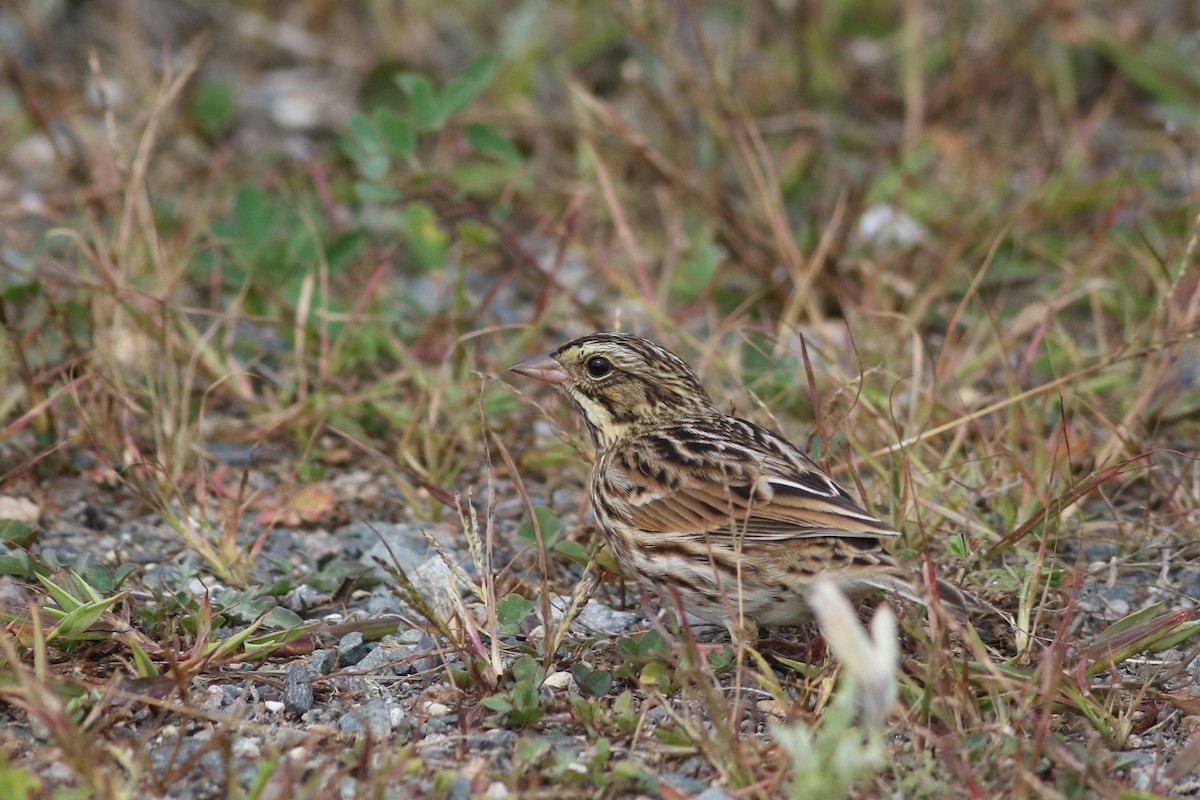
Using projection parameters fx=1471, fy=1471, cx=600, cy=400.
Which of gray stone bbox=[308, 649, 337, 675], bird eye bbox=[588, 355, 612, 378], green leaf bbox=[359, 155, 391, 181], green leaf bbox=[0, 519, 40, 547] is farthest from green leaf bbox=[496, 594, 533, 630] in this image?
green leaf bbox=[359, 155, 391, 181]

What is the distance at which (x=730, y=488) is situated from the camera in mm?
3896

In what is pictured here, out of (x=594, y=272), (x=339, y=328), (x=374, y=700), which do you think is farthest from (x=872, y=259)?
(x=374, y=700)

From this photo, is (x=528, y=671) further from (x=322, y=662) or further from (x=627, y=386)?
(x=627, y=386)

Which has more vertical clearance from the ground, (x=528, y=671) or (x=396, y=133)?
(x=396, y=133)

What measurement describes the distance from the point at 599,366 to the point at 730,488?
0.75 metres

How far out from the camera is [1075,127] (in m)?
7.27

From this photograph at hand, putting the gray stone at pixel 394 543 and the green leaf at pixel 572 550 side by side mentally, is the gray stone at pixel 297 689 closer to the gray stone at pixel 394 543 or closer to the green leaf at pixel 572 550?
the gray stone at pixel 394 543

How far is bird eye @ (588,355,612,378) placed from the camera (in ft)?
14.6

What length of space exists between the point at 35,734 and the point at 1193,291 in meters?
4.02

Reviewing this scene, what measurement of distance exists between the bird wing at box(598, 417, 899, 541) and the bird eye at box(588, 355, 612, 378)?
269 mm

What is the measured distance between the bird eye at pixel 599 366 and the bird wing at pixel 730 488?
269 millimetres

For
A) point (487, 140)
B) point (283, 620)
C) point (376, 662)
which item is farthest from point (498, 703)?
point (487, 140)

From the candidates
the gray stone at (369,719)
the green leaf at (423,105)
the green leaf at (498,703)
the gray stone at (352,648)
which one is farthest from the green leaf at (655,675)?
the green leaf at (423,105)

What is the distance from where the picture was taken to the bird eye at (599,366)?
446cm
